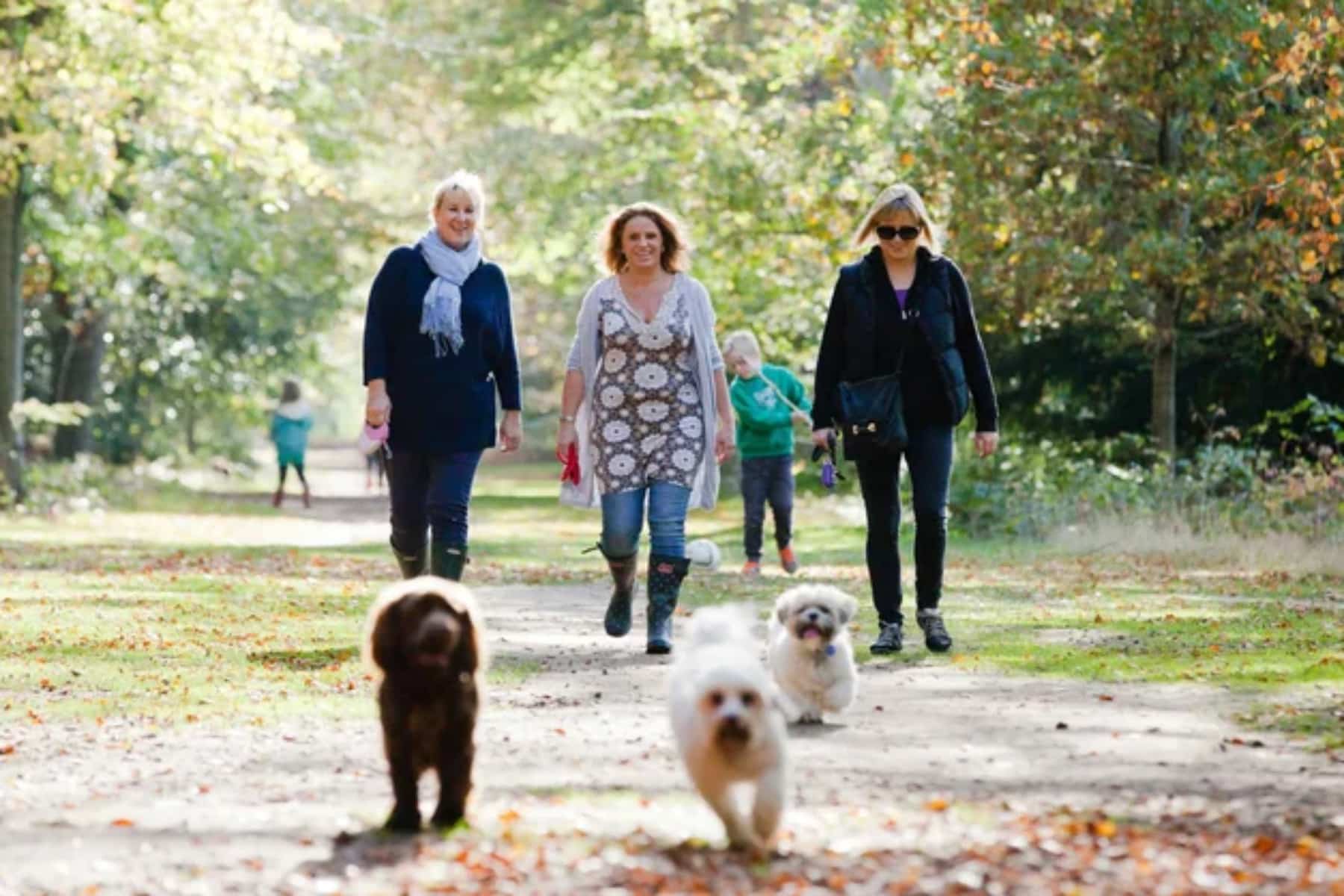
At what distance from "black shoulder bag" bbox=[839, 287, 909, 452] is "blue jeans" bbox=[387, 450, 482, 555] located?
5.76 ft

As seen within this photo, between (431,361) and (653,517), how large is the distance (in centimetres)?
130

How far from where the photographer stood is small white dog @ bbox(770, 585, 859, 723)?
838 centimetres

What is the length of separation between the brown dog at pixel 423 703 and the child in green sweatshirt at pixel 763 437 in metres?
11.0

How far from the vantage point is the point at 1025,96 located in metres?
22.1

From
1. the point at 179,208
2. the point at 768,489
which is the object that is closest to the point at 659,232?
the point at 768,489

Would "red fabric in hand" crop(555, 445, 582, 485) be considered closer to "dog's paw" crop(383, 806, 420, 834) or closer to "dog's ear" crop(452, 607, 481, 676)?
"dog's ear" crop(452, 607, 481, 676)

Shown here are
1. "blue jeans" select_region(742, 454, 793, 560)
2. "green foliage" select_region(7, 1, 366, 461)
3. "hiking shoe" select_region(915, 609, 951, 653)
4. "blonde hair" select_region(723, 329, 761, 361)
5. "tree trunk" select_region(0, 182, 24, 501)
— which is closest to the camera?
"hiking shoe" select_region(915, 609, 951, 653)

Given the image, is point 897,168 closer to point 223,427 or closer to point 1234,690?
point 1234,690

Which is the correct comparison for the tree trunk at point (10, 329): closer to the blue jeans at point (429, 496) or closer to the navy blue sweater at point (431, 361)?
the blue jeans at point (429, 496)

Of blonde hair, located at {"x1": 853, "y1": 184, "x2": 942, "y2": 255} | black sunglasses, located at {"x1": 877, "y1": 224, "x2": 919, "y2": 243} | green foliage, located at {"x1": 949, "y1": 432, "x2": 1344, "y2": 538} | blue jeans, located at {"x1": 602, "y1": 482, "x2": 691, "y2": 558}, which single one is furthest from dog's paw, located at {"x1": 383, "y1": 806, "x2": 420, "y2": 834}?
green foliage, located at {"x1": 949, "y1": 432, "x2": 1344, "y2": 538}

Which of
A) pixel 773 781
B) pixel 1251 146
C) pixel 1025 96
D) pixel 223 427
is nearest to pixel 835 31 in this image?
pixel 1025 96

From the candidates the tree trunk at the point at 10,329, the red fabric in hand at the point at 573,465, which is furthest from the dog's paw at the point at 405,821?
the tree trunk at the point at 10,329

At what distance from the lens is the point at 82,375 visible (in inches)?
1377

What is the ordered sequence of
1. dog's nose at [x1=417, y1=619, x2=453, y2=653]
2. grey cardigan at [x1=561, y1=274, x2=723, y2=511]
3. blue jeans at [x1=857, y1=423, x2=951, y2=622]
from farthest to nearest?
blue jeans at [x1=857, y1=423, x2=951, y2=622], grey cardigan at [x1=561, y1=274, x2=723, y2=511], dog's nose at [x1=417, y1=619, x2=453, y2=653]
